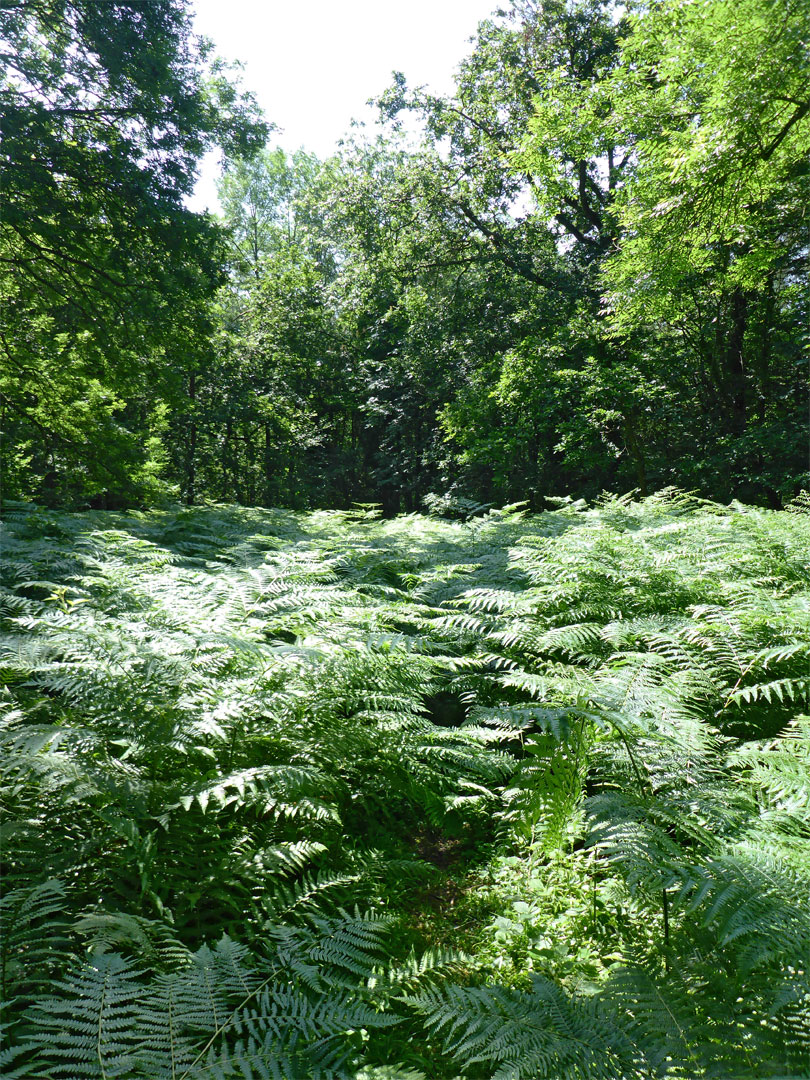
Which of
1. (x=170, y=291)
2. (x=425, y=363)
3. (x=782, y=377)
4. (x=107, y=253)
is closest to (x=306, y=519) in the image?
(x=170, y=291)

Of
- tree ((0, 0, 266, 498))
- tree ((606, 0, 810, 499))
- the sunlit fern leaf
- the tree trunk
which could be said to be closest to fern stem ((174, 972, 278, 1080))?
the sunlit fern leaf

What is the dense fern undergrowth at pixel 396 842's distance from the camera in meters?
1.45

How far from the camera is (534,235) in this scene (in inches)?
568

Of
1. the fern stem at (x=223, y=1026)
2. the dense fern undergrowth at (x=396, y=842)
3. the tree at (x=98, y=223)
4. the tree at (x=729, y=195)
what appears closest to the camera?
the fern stem at (x=223, y=1026)

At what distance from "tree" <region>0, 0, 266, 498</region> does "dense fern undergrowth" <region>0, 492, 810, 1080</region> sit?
729cm

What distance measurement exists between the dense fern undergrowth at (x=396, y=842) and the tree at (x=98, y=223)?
729cm

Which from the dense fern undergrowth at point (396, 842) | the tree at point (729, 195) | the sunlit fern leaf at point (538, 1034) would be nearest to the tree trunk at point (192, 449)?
the tree at point (729, 195)

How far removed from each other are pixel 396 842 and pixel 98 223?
10.3 m

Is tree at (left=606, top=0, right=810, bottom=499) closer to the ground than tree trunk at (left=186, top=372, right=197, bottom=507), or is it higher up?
higher up

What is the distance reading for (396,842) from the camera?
2879 millimetres

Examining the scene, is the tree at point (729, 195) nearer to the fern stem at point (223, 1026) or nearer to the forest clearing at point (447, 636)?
the forest clearing at point (447, 636)

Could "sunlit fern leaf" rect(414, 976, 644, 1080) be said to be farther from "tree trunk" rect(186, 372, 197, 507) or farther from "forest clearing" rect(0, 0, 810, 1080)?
"tree trunk" rect(186, 372, 197, 507)

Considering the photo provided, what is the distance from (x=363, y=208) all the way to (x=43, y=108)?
8046mm

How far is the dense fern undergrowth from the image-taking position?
145cm
